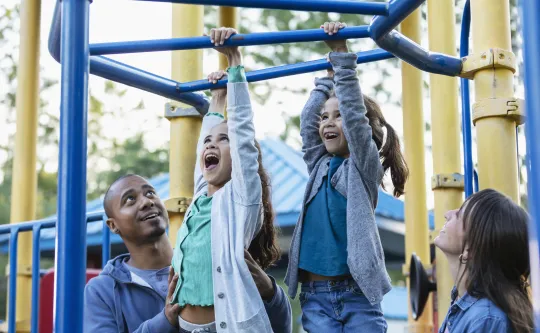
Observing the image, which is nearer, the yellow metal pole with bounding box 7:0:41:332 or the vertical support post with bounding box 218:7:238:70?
the vertical support post with bounding box 218:7:238:70

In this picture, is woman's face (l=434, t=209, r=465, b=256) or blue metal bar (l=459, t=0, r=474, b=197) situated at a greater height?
blue metal bar (l=459, t=0, r=474, b=197)

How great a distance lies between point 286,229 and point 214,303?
16.1ft

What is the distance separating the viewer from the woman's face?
2184 mm

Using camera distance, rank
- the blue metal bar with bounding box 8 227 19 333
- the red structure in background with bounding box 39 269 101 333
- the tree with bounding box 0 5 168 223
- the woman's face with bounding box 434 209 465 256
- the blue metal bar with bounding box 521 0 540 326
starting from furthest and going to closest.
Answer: the tree with bounding box 0 5 168 223 → the red structure in background with bounding box 39 269 101 333 → the blue metal bar with bounding box 8 227 19 333 → the woman's face with bounding box 434 209 465 256 → the blue metal bar with bounding box 521 0 540 326

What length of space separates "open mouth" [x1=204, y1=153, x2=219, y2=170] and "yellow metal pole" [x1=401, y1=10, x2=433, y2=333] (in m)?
1.71

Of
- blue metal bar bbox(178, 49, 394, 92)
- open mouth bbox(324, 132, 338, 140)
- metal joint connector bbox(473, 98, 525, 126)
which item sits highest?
blue metal bar bbox(178, 49, 394, 92)

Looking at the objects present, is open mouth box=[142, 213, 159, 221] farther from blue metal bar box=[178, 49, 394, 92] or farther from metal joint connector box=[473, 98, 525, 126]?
metal joint connector box=[473, 98, 525, 126]

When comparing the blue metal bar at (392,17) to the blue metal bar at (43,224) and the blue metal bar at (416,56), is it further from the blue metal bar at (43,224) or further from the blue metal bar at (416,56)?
the blue metal bar at (43,224)

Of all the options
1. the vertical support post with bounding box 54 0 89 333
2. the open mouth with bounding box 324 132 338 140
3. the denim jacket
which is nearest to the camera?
the vertical support post with bounding box 54 0 89 333

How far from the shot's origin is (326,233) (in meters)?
2.49

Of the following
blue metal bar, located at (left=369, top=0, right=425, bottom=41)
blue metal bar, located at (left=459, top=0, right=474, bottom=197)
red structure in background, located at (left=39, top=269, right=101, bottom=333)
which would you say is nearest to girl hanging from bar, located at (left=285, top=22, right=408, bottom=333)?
blue metal bar, located at (left=369, top=0, right=425, bottom=41)

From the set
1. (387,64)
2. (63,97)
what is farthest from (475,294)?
(387,64)

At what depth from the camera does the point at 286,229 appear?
7203 mm

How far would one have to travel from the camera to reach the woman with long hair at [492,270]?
201 cm
